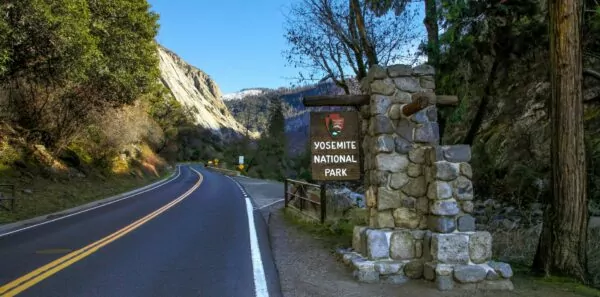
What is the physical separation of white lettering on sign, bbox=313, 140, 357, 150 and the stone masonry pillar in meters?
0.28

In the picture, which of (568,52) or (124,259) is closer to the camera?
(568,52)

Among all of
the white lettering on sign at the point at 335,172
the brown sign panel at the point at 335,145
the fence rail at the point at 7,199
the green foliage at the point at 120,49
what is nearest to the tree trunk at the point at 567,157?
the brown sign panel at the point at 335,145

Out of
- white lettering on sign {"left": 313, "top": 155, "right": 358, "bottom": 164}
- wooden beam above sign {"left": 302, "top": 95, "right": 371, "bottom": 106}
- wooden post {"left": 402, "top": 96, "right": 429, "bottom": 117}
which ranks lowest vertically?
white lettering on sign {"left": 313, "top": 155, "right": 358, "bottom": 164}

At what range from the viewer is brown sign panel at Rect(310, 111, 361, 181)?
295 inches

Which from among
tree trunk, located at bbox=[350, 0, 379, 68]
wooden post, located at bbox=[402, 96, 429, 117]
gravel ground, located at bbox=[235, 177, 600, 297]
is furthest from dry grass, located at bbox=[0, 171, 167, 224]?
wooden post, located at bbox=[402, 96, 429, 117]

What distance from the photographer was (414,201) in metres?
6.80

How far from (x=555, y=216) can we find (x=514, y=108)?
494 inches

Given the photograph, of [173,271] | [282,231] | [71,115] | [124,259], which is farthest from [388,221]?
[71,115]

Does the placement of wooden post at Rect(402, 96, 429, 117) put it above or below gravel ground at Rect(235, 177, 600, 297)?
above

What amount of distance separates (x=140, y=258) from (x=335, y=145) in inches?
157

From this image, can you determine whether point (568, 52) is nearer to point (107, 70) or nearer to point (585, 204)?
point (585, 204)

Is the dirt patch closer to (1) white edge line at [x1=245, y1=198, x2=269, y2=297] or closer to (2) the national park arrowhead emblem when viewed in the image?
(1) white edge line at [x1=245, y1=198, x2=269, y2=297]

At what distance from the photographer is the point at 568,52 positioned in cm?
649

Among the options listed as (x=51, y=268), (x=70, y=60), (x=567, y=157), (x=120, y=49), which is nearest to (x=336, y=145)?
(x=567, y=157)
